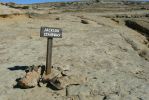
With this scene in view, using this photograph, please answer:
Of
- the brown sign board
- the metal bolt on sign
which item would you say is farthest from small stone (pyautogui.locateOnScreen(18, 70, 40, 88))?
the brown sign board

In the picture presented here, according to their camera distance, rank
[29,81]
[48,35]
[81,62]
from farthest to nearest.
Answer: [81,62], [48,35], [29,81]

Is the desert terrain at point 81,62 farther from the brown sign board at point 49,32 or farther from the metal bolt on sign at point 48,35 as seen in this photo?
the brown sign board at point 49,32

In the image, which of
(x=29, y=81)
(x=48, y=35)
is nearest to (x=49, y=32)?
(x=48, y=35)

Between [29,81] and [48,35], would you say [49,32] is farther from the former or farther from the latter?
[29,81]

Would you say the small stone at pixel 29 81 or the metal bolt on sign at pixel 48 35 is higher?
the metal bolt on sign at pixel 48 35

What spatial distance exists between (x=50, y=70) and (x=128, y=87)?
72.2 inches

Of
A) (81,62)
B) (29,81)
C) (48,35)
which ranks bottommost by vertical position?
(81,62)

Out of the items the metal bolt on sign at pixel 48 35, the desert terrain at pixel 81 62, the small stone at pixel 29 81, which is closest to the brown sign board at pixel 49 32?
the metal bolt on sign at pixel 48 35

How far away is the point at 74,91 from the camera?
8.44 m

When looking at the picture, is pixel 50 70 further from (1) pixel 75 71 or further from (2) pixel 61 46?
(2) pixel 61 46

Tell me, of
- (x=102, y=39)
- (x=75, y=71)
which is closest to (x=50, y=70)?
(x=75, y=71)

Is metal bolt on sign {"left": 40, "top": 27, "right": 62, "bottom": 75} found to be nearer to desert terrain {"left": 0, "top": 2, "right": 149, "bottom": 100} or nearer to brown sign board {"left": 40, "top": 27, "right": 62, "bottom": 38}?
brown sign board {"left": 40, "top": 27, "right": 62, "bottom": 38}

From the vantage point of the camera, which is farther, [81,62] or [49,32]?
[81,62]

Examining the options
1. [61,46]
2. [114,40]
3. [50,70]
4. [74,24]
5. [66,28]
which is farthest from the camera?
[74,24]
